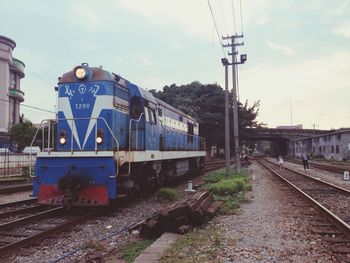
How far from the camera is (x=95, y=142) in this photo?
10125mm

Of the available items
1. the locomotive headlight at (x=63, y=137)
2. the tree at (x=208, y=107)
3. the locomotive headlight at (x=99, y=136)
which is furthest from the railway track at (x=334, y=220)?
the tree at (x=208, y=107)

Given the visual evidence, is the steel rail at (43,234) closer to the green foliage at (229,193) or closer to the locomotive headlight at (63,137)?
the locomotive headlight at (63,137)

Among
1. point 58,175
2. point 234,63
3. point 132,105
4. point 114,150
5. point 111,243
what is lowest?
point 111,243

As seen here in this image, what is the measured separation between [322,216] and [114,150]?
5.40 m


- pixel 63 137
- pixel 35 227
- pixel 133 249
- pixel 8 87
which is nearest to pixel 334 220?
pixel 133 249

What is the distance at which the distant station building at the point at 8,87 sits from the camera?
6231cm

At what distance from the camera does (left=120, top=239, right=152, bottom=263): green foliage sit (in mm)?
5878

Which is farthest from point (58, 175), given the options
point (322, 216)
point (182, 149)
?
point (182, 149)

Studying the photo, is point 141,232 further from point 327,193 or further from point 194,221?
point 327,193

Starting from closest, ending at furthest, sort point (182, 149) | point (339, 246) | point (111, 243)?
point (339, 246), point (111, 243), point (182, 149)

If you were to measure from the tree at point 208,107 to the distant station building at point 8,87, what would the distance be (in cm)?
2815

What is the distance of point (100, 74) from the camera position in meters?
10.7

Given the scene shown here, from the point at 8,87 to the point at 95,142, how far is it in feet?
203

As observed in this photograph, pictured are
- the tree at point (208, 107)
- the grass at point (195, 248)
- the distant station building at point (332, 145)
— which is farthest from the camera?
the distant station building at point (332, 145)
